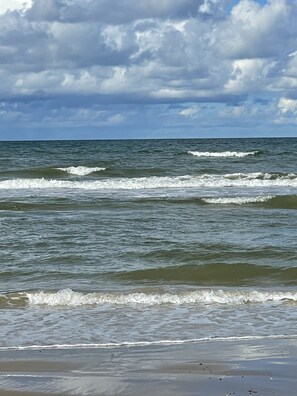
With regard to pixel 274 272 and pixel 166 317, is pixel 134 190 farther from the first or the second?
pixel 166 317

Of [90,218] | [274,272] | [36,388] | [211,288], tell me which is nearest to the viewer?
[36,388]

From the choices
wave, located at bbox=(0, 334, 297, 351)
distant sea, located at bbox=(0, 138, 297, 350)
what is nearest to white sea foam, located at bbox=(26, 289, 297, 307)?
distant sea, located at bbox=(0, 138, 297, 350)

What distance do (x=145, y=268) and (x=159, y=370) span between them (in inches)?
255

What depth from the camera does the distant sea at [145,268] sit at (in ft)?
31.8

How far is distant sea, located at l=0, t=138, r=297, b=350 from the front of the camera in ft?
31.8

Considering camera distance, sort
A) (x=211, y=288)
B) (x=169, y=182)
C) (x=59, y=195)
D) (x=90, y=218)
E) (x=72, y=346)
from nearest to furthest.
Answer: (x=72, y=346) → (x=211, y=288) → (x=90, y=218) → (x=59, y=195) → (x=169, y=182)

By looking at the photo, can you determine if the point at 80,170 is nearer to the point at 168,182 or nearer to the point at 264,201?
the point at 168,182

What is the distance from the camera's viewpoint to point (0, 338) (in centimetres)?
919

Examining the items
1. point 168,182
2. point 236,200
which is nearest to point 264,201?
point 236,200

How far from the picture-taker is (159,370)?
7332 millimetres

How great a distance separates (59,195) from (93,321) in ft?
62.7

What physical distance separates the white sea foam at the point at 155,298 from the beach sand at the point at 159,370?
2.53 m

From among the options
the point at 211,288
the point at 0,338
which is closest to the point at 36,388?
the point at 0,338

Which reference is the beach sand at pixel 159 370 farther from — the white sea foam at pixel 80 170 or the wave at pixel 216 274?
the white sea foam at pixel 80 170
